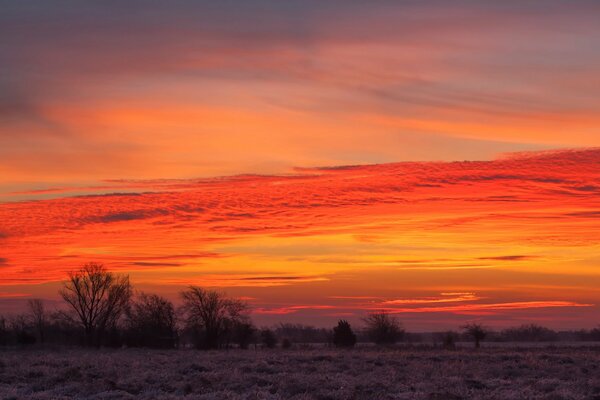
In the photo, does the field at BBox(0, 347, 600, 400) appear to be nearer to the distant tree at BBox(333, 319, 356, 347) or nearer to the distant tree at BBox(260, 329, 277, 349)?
the distant tree at BBox(333, 319, 356, 347)

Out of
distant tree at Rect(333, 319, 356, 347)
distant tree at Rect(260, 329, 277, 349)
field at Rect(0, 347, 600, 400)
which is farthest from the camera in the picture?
distant tree at Rect(260, 329, 277, 349)

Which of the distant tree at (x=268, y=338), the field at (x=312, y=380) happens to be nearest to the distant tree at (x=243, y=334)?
the distant tree at (x=268, y=338)

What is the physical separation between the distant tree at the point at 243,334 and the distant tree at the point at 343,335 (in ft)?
45.3

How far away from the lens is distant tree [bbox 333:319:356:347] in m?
82.1

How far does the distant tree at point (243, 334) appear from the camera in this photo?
9269 centimetres

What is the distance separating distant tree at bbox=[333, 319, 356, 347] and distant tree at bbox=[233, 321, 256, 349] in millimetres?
13815

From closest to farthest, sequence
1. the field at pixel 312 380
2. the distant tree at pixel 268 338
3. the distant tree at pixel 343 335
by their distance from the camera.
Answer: the field at pixel 312 380 < the distant tree at pixel 343 335 < the distant tree at pixel 268 338

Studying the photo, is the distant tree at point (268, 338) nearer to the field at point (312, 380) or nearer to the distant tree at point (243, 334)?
the distant tree at point (243, 334)

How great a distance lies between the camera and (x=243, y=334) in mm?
93250

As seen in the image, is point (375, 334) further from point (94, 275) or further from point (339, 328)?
point (94, 275)

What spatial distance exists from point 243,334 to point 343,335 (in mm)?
15673

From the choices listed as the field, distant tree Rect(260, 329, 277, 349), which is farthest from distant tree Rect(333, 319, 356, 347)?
the field

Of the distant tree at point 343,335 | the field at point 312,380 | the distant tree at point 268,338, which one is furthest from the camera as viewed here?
the distant tree at point 268,338

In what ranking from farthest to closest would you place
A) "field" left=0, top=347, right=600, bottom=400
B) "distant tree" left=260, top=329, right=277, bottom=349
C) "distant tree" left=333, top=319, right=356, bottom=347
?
"distant tree" left=260, top=329, right=277, bottom=349 → "distant tree" left=333, top=319, right=356, bottom=347 → "field" left=0, top=347, right=600, bottom=400
